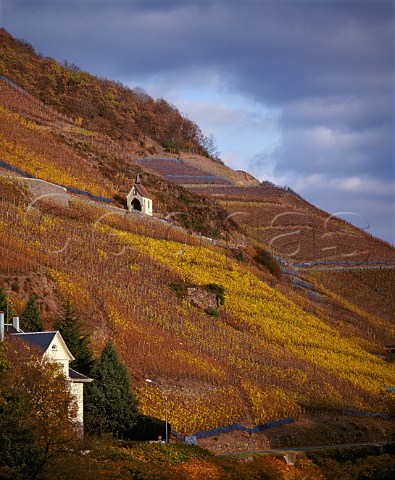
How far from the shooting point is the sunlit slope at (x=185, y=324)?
6122 cm

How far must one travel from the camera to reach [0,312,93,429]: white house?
144 feet

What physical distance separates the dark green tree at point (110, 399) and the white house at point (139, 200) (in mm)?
54063

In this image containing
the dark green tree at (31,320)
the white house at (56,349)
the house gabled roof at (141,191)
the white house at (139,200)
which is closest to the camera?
the white house at (56,349)

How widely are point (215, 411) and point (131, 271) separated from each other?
69.0 feet

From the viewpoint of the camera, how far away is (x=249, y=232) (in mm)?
128000

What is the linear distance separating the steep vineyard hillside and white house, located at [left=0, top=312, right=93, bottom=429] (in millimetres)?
8258

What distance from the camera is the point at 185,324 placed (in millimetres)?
73375

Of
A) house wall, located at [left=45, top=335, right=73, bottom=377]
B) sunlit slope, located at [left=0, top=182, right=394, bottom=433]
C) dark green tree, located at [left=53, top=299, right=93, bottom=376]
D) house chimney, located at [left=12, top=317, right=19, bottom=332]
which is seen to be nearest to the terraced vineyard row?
sunlit slope, located at [left=0, top=182, right=394, bottom=433]

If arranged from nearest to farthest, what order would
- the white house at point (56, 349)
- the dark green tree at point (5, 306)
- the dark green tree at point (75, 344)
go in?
the white house at point (56, 349)
the dark green tree at point (75, 344)
the dark green tree at point (5, 306)

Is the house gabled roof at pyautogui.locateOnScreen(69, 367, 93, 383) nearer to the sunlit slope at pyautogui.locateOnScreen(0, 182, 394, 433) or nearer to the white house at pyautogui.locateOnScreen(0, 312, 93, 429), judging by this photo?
the white house at pyautogui.locateOnScreen(0, 312, 93, 429)

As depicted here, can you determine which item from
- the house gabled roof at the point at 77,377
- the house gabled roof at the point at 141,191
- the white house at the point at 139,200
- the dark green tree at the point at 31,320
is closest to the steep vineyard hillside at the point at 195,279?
the white house at the point at 139,200

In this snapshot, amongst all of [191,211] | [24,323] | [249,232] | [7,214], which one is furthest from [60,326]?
Result: [249,232]

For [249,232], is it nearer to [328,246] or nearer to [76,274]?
[328,246]

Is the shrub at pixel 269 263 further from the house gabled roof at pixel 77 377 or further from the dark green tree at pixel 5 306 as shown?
the house gabled roof at pixel 77 377
